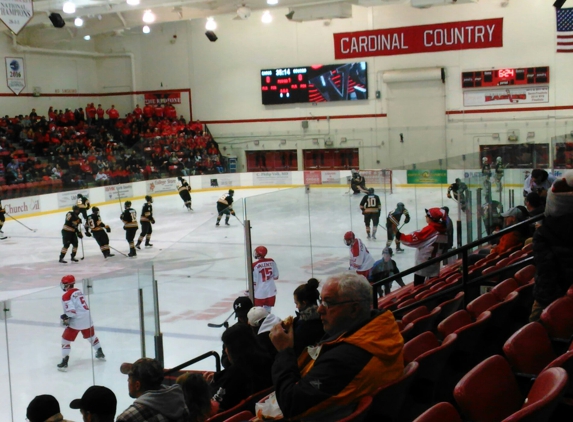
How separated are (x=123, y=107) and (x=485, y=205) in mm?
23163

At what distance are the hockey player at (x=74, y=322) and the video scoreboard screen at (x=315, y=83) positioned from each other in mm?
21676

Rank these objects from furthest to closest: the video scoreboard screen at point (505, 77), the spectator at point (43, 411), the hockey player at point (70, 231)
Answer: the video scoreboard screen at point (505, 77), the hockey player at point (70, 231), the spectator at point (43, 411)

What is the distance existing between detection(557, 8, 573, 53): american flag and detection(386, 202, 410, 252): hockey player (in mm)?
7466

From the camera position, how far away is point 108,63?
1244 inches

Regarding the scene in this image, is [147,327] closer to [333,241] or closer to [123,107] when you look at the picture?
[333,241]

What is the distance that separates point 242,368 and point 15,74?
26558mm

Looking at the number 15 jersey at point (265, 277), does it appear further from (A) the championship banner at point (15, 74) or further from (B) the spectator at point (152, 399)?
(A) the championship banner at point (15, 74)

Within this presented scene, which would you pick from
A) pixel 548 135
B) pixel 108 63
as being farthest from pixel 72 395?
pixel 108 63

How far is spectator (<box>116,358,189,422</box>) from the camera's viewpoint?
3092mm

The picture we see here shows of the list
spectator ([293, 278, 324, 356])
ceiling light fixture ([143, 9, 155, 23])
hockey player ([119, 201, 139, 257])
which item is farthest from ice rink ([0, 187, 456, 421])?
ceiling light fixture ([143, 9, 155, 23])

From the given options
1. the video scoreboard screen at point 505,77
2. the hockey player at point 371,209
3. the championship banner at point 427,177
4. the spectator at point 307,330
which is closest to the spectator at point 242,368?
the spectator at point 307,330

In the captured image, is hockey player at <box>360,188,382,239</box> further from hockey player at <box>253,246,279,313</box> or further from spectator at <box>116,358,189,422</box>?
spectator at <box>116,358,189,422</box>

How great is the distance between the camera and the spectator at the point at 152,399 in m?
3.09

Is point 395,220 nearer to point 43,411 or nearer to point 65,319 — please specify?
point 65,319
